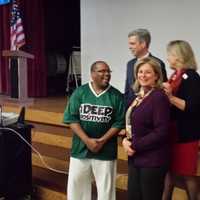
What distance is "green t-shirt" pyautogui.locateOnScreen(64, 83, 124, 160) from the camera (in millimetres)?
2502

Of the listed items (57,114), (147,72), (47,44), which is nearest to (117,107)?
(147,72)

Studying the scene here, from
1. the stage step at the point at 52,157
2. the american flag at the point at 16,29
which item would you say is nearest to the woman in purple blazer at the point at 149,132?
the stage step at the point at 52,157

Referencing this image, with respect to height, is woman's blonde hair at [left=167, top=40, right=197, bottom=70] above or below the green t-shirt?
above

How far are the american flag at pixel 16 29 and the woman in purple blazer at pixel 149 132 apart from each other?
13.7 ft

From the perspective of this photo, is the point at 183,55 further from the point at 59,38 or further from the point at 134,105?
the point at 59,38

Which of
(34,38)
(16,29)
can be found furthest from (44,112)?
(34,38)

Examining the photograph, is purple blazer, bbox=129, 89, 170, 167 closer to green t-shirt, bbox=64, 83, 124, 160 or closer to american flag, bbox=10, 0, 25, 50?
green t-shirt, bbox=64, 83, 124, 160

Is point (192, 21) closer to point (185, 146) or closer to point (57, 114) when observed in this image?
point (57, 114)

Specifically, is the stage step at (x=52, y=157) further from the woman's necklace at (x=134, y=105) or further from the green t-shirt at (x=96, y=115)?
the woman's necklace at (x=134, y=105)

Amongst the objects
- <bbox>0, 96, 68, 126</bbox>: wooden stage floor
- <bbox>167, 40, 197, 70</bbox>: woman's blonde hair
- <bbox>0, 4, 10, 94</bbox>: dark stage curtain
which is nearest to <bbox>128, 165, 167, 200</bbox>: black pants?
<bbox>167, 40, 197, 70</bbox>: woman's blonde hair

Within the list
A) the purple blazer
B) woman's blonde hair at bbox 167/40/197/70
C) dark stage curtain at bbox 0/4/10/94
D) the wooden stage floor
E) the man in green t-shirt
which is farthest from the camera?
dark stage curtain at bbox 0/4/10/94

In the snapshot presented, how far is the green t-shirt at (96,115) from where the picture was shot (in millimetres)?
2502

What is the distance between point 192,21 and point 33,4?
9.38 feet

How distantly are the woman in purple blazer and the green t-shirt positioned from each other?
0.28 m
